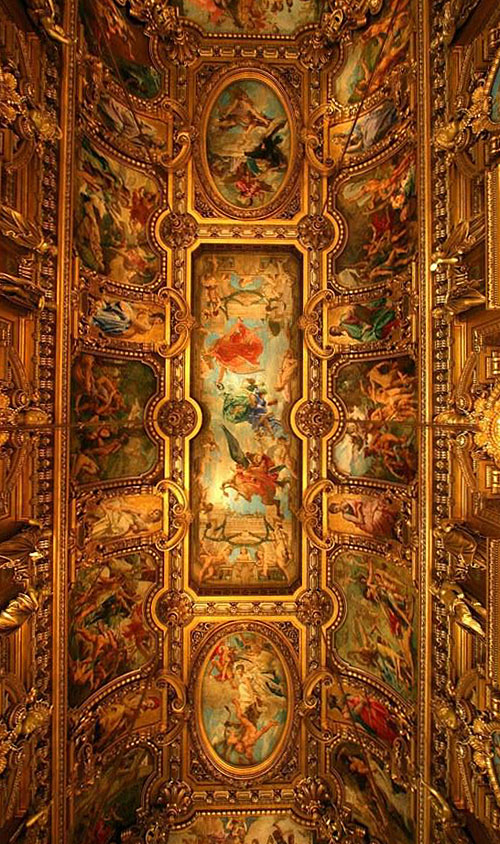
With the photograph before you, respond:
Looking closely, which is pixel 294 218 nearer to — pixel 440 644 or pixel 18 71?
pixel 18 71

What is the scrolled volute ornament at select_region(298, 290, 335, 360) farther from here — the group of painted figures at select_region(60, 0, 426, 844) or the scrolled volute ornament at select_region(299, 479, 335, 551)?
the scrolled volute ornament at select_region(299, 479, 335, 551)

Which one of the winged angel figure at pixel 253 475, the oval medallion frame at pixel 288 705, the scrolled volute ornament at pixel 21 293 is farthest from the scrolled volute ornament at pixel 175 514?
the scrolled volute ornament at pixel 21 293

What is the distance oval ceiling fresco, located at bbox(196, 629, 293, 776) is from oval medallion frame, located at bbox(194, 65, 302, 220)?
8.21 m

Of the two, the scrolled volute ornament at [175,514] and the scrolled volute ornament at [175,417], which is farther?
the scrolled volute ornament at [175,514]

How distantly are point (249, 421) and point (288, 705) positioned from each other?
5.64m

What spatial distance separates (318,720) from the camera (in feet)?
34.2

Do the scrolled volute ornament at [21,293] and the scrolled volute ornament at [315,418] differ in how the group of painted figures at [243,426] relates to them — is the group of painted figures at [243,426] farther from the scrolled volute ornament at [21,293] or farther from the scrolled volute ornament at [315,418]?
the scrolled volute ornament at [21,293]

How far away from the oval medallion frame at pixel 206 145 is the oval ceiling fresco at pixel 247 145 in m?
0.02

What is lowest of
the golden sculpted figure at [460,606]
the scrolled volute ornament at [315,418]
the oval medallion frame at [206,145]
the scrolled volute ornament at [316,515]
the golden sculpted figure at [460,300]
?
the golden sculpted figure at [460,606]

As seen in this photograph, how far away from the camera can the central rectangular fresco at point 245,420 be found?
407 inches

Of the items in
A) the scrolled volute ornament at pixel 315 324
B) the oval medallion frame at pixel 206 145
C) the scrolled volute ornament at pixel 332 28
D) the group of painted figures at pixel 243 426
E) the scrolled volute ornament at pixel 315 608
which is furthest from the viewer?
the scrolled volute ornament at pixel 315 608

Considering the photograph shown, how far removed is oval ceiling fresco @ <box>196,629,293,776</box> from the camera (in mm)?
10531

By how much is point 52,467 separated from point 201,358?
3489 millimetres

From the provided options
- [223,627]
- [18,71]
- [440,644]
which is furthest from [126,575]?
[18,71]
